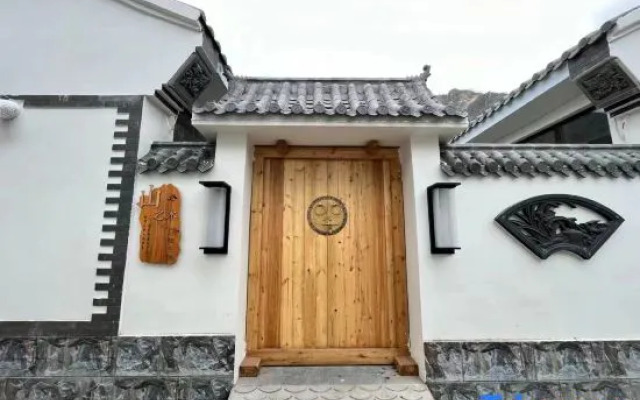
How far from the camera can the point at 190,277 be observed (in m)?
3.51

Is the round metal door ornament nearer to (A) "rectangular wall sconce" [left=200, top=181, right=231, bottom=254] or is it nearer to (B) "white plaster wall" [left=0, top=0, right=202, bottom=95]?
(A) "rectangular wall sconce" [left=200, top=181, right=231, bottom=254]

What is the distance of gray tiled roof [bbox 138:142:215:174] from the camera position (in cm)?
371

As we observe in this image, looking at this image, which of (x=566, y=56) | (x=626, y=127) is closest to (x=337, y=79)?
(x=566, y=56)

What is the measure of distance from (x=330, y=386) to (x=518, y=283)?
226 cm

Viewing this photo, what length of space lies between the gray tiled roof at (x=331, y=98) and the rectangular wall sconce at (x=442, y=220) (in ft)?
2.66

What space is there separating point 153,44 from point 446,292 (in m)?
4.60

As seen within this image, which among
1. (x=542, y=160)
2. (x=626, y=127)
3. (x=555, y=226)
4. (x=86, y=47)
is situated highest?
(x=86, y=47)

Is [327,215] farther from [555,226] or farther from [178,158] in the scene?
[555,226]

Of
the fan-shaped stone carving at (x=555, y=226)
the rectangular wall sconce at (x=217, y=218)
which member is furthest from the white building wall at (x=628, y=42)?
the rectangular wall sconce at (x=217, y=218)

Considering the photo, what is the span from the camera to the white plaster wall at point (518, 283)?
11.3 ft

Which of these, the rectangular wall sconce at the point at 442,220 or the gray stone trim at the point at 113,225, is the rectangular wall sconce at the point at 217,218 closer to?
the gray stone trim at the point at 113,225

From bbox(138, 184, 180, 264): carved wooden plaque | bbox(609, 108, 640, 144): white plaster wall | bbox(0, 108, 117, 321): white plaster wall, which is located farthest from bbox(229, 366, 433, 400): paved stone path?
bbox(609, 108, 640, 144): white plaster wall

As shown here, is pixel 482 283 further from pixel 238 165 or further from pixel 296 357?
pixel 238 165

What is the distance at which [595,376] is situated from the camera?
11.0ft
